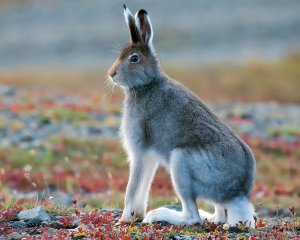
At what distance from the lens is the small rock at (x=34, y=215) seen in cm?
1098

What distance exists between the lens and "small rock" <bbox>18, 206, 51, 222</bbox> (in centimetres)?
1098

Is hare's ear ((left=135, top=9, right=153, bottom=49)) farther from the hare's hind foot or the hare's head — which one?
the hare's hind foot

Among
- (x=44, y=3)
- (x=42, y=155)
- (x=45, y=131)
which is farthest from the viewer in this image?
(x=44, y=3)

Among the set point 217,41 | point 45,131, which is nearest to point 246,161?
point 45,131

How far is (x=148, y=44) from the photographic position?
12.4 metres

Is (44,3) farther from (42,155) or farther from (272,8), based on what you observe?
(42,155)

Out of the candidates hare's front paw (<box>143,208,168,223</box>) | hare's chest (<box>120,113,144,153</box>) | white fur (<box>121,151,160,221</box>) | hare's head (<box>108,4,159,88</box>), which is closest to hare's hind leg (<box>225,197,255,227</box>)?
hare's front paw (<box>143,208,168,223</box>)

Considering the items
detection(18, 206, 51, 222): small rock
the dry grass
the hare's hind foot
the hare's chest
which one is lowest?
the hare's hind foot

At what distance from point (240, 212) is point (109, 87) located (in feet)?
10.9

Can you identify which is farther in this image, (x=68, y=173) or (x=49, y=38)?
(x=49, y=38)

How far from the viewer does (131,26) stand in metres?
12.2

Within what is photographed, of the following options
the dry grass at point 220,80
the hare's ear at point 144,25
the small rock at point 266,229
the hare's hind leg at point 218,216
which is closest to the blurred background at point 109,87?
the dry grass at point 220,80

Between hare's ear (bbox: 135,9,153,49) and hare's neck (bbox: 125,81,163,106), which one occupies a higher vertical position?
hare's ear (bbox: 135,9,153,49)

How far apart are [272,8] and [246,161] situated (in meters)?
53.4
